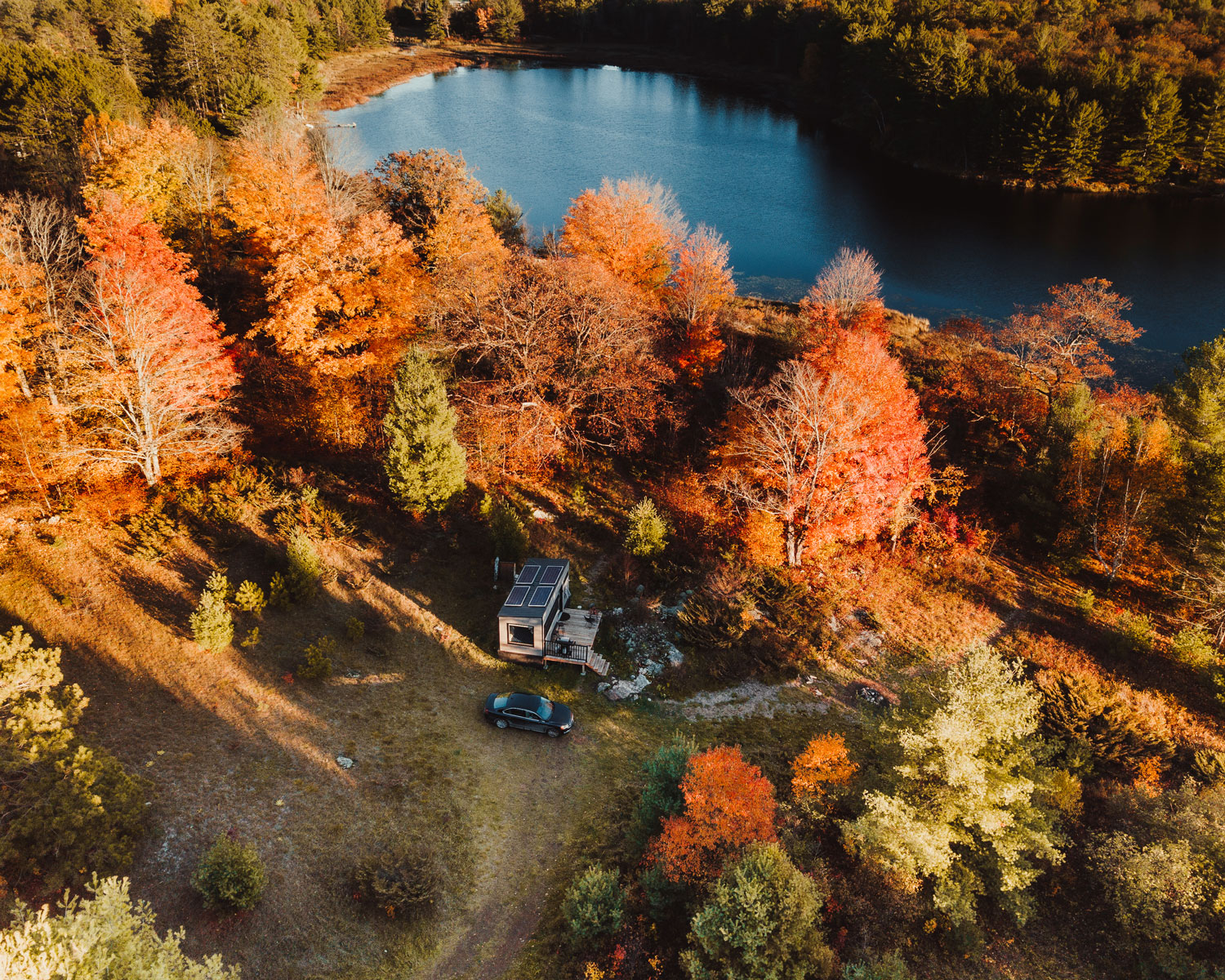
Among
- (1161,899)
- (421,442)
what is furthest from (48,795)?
(1161,899)

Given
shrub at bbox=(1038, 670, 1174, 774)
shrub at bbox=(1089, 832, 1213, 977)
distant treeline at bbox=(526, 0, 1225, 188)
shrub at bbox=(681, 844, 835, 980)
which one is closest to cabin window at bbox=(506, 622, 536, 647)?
shrub at bbox=(681, 844, 835, 980)

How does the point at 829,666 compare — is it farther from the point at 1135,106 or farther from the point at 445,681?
the point at 1135,106

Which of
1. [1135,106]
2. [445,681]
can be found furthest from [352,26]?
[445,681]

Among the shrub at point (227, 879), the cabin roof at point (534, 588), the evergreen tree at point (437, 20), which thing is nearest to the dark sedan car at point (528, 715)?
the cabin roof at point (534, 588)

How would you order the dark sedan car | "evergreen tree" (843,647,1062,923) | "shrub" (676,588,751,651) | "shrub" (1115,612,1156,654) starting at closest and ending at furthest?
"evergreen tree" (843,647,1062,923), the dark sedan car, "shrub" (676,588,751,651), "shrub" (1115,612,1156,654)

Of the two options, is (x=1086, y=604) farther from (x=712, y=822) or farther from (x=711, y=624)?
(x=712, y=822)

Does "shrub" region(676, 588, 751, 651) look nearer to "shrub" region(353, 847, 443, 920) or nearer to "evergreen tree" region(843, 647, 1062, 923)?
"evergreen tree" region(843, 647, 1062, 923)

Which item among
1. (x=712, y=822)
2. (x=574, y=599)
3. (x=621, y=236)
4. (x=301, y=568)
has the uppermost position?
(x=621, y=236)
